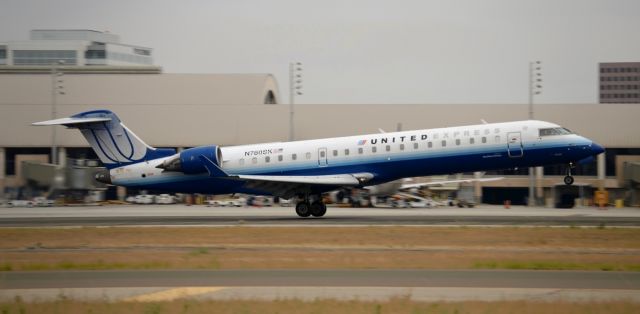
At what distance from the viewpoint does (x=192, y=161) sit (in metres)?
38.9

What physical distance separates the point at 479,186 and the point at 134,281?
171 feet

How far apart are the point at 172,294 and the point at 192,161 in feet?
74.0

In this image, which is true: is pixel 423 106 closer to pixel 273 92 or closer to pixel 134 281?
pixel 273 92

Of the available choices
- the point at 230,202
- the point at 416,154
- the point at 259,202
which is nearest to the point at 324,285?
the point at 416,154

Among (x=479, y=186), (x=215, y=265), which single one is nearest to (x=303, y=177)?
(x=215, y=265)

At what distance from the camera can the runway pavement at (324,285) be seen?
16312 millimetres

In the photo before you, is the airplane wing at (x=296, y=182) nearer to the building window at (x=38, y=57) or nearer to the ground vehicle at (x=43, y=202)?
the ground vehicle at (x=43, y=202)

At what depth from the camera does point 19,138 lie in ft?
249

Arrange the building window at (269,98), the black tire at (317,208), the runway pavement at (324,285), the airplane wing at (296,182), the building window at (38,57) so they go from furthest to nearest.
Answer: the building window at (38,57)
the building window at (269,98)
the black tire at (317,208)
the airplane wing at (296,182)
the runway pavement at (324,285)

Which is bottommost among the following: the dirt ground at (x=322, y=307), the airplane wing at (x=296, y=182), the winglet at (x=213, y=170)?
the dirt ground at (x=322, y=307)

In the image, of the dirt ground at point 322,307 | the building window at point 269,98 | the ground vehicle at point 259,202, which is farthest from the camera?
the building window at point 269,98

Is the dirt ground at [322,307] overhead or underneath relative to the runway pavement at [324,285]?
underneath

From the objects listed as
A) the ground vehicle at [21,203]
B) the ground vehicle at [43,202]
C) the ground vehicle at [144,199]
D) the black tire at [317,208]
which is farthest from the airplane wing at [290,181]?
the ground vehicle at [144,199]

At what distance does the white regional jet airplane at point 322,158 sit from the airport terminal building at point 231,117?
30156mm
